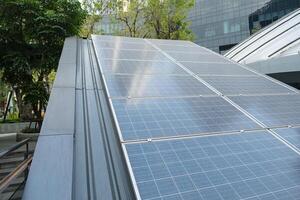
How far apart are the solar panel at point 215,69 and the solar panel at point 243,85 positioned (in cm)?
38

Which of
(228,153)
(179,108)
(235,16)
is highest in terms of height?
(235,16)

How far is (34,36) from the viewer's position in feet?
42.0

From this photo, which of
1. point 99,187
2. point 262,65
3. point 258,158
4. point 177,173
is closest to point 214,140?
point 258,158

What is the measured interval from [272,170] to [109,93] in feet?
9.04

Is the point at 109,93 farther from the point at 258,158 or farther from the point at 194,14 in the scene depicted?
the point at 194,14

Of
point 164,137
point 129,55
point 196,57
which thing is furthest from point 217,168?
point 196,57

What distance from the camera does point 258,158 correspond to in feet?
11.6

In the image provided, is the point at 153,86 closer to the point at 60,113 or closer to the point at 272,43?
the point at 60,113

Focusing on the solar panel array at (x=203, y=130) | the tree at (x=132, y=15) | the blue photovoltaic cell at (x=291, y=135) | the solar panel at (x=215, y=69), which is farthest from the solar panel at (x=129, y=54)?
the tree at (x=132, y=15)

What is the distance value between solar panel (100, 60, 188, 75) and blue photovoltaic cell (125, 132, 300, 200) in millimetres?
2950

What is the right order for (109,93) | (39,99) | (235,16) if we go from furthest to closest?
(235,16)
(39,99)
(109,93)

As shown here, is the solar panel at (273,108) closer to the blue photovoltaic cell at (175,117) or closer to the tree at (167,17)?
the blue photovoltaic cell at (175,117)

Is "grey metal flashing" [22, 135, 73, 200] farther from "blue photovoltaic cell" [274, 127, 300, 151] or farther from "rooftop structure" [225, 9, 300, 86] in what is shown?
"rooftop structure" [225, 9, 300, 86]

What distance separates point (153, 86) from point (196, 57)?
366 centimetres
